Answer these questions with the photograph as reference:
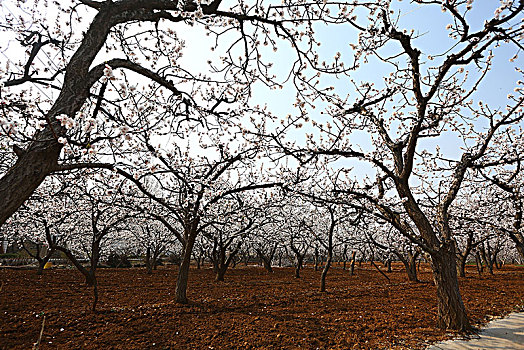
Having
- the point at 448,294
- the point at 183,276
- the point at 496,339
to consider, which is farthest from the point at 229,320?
the point at 496,339

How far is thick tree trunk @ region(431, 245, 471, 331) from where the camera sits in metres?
5.51

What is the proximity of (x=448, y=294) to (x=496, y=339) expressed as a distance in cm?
108

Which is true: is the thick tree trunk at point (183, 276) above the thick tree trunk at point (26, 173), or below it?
below

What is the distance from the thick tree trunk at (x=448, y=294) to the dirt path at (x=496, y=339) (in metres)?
0.36

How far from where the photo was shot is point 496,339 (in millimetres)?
5289

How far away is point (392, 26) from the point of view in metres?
4.92

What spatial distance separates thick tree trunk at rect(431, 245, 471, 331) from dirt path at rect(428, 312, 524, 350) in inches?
14.3

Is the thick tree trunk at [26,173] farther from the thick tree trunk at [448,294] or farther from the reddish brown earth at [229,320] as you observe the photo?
the thick tree trunk at [448,294]

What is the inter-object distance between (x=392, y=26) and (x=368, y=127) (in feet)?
10.6

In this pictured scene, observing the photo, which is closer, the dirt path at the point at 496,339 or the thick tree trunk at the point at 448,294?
the dirt path at the point at 496,339

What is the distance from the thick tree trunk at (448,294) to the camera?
551 centimetres

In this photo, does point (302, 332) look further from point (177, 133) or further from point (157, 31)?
point (157, 31)

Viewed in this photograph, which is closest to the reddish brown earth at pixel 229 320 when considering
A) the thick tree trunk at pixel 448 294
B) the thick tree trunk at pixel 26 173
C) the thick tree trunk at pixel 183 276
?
the thick tree trunk at pixel 183 276

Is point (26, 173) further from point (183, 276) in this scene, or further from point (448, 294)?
point (448, 294)
